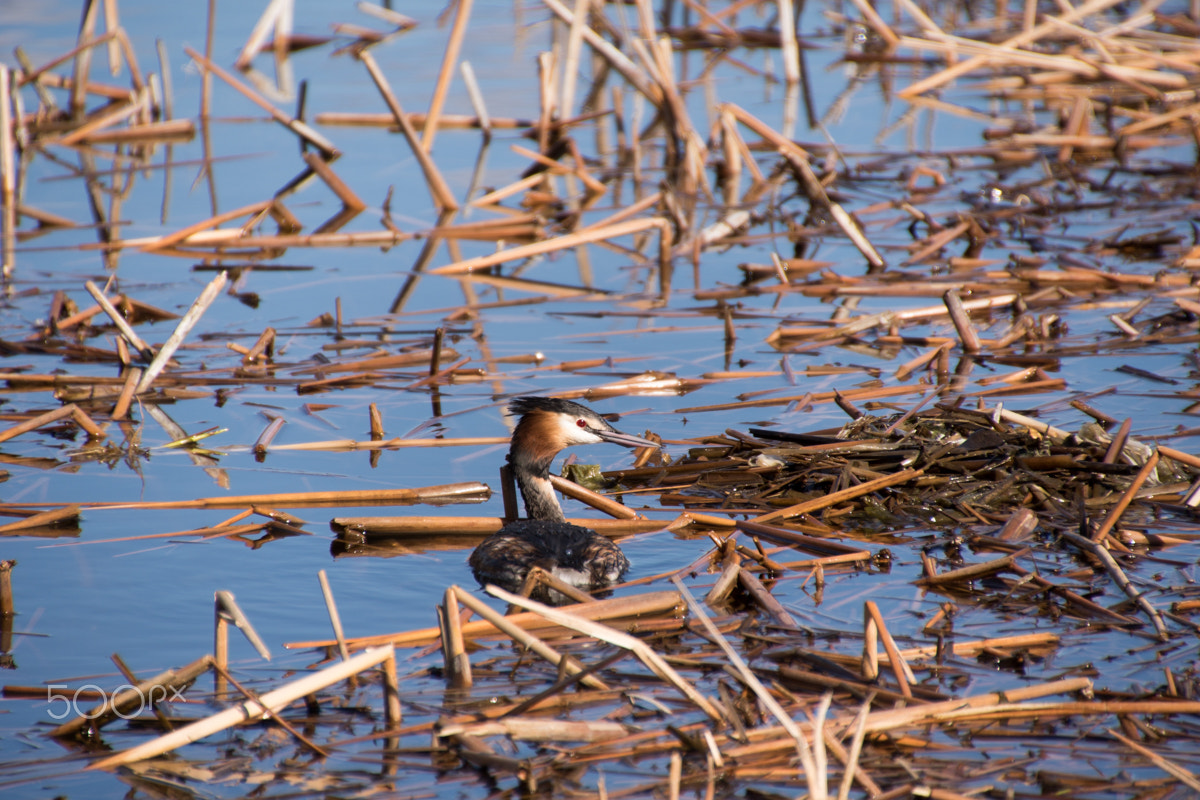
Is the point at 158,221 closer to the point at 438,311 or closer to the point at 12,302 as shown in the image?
the point at 12,302

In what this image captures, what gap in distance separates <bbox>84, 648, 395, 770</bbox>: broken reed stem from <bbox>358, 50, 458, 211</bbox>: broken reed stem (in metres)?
7.03

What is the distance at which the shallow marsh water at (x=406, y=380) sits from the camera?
4266mm

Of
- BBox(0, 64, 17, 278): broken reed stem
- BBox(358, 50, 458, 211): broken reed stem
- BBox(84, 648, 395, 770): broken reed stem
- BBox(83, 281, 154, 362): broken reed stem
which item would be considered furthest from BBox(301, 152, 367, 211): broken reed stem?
BBox(84, 648, 395, 770): broken reed stem

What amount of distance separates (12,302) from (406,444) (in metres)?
3.66

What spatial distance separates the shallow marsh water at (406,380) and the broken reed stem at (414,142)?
0.18 metres

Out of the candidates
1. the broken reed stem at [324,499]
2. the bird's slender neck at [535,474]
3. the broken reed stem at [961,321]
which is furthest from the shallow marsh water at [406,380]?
the bird's slender neck at [535,474]

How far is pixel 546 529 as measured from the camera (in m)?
4.86

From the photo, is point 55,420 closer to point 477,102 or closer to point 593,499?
point 593,499

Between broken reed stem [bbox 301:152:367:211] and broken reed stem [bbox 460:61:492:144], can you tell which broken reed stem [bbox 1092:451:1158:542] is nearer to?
Result: broken reed stem [bbox 301:152:367:211]

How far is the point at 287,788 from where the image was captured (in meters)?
3.19

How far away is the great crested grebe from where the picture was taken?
15.3ft
